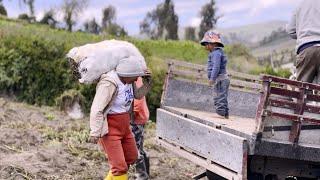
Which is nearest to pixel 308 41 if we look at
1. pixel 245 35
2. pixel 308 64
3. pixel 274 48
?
pixel 308 64

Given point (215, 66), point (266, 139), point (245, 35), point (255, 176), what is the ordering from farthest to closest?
1. point (245, 35)
2. point (215, 66)
3. point (255, 176)
4. point (266, 139)

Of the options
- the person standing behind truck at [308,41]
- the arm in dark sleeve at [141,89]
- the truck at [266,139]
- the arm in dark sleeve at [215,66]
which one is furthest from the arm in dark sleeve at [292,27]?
the arm in dark sleeve at [141,89]

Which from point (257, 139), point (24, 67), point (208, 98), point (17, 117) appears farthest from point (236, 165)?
point (24, 67)

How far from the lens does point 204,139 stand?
589 centimetres

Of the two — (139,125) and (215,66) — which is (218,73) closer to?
(215,66)

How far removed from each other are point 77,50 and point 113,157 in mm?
1058

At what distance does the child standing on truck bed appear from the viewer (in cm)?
728

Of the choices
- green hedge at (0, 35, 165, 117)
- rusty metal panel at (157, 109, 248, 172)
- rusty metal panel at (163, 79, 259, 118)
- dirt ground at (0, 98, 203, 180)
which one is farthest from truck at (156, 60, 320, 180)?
green hedge at (0, 35, 165, 117)

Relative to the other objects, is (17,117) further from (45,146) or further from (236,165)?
(236,165)

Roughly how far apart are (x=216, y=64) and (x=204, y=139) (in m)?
1.56

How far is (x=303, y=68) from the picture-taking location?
20.3ft

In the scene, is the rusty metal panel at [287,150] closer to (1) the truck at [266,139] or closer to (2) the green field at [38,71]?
(1) the truck at [266,139]

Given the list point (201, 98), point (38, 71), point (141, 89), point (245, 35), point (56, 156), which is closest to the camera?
point (141, 89)

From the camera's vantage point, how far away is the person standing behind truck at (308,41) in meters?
6.09
